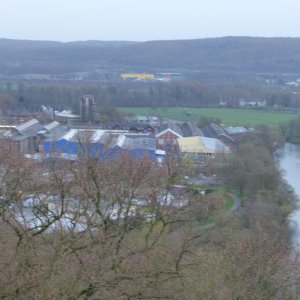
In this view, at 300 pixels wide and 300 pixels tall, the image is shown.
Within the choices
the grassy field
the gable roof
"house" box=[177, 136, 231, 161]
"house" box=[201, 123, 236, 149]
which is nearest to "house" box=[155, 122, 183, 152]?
the gable roof

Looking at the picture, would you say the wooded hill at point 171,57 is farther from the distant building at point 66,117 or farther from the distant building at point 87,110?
the distant building at point 87,110

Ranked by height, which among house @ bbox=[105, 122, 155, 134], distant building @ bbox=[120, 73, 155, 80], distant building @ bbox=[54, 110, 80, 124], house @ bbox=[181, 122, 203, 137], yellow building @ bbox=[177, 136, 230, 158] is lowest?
distant building @ bbox=[120, 73, 155, 80]

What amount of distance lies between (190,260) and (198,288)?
178 millimetres

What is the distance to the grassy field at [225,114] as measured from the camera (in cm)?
1895

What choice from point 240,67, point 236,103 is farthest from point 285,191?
point 240,67

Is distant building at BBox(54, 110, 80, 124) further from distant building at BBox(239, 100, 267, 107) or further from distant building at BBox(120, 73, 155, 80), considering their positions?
distant building at BBox(120, 73, 155, 80)

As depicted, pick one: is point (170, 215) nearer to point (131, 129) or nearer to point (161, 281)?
point (161, 281)

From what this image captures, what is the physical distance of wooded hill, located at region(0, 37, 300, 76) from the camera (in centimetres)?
3632

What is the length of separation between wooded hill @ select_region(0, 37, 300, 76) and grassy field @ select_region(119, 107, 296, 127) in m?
13.5

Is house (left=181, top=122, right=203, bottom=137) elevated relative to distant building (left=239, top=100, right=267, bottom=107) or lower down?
elevated

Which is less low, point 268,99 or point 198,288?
point 198,288

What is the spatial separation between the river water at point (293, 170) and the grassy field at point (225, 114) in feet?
10.3

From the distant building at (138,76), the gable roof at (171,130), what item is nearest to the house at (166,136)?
the gable roof at (171,130)

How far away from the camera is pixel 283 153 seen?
14.2 metres
